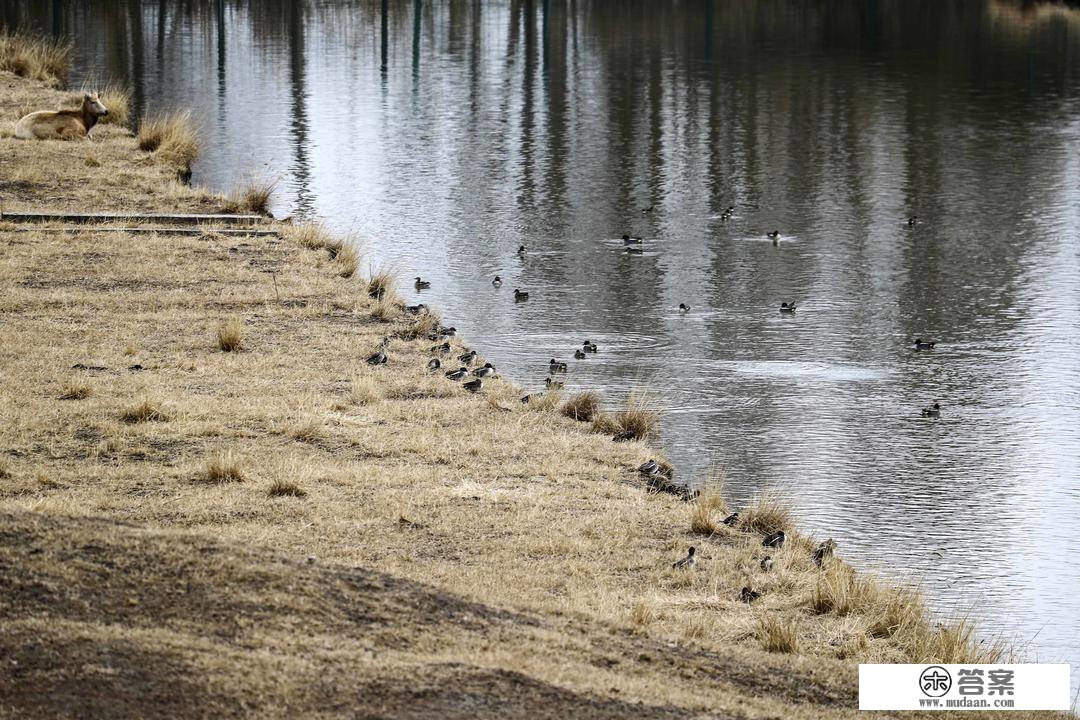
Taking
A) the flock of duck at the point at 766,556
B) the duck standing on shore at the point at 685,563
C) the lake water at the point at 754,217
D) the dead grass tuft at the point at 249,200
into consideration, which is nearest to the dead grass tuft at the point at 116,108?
the lake water at the point at 754,217

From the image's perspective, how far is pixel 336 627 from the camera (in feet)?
18.1

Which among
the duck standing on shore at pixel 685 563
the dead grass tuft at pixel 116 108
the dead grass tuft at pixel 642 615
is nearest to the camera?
the dead grass tuft at pixel 642 615

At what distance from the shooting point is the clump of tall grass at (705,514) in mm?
7984

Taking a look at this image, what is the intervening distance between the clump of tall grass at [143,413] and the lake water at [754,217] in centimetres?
320

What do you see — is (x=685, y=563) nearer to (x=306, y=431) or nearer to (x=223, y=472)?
(x=223, y=472)

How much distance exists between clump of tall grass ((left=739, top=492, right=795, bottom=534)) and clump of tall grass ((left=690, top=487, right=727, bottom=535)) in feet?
0.50

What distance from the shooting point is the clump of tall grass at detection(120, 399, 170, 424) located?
8961mm

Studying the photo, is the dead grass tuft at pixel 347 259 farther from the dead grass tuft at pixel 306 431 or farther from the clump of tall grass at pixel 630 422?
the dead grass tuft at pixel 306 431

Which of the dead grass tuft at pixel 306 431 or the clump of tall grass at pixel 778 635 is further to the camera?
the dead grass tuft at pixel 306 431

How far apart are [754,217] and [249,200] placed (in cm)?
572

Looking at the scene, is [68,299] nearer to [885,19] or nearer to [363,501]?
[363,501]

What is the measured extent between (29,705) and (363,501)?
321cm

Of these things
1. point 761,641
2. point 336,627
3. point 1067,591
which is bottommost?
point 1067,591

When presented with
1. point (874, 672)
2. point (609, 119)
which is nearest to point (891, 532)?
point (874, 672)
